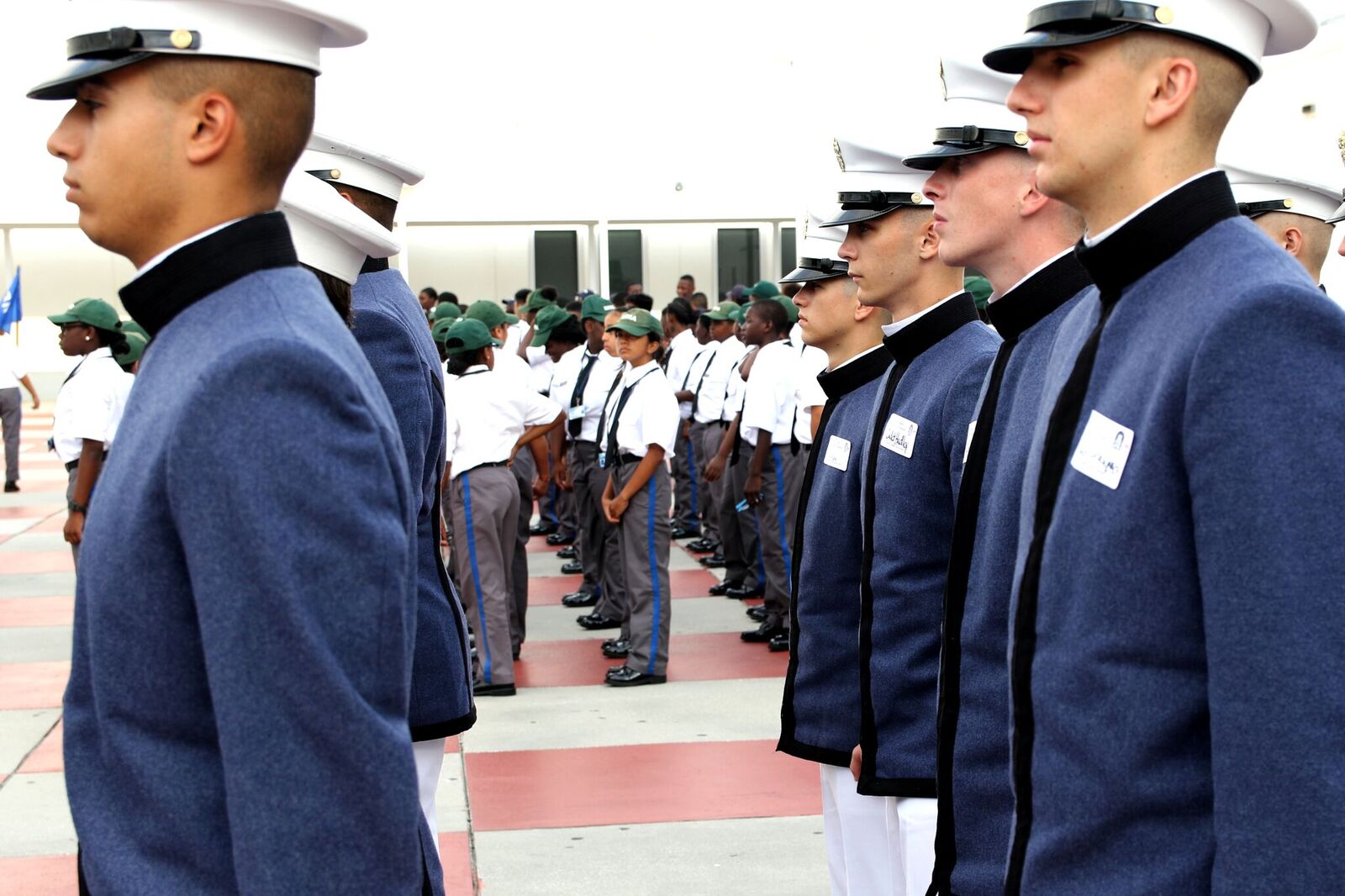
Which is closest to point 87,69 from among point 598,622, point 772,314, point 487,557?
point 487,557

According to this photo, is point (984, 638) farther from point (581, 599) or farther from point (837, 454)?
point (581, 599)

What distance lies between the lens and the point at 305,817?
1.55m

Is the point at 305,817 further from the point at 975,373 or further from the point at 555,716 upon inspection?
the point at 555,716

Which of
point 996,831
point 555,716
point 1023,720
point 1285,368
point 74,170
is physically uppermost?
point 74,170

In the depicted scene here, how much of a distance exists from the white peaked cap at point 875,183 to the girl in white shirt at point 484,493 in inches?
198

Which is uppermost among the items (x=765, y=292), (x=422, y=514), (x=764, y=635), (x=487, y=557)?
(x=422, y=514)

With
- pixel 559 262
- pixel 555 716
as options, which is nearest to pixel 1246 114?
pixel 555 716

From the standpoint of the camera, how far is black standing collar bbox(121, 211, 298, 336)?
171 centimetres

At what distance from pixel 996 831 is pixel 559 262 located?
87.8 ft

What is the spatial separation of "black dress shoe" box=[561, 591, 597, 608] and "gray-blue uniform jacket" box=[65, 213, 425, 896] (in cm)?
972

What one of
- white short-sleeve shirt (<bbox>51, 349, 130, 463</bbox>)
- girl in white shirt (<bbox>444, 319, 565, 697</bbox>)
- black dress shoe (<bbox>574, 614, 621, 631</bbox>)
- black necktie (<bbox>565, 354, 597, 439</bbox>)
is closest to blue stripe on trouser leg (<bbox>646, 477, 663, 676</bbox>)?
girl in white shirt (<bbox>444, 319, 565, 697</bbox>)

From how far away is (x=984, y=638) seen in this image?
2.75 metres

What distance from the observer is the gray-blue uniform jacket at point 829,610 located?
3859 mm

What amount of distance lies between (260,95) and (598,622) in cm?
895
